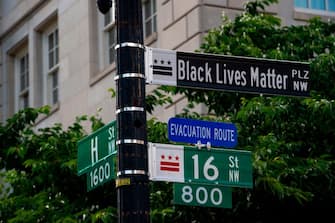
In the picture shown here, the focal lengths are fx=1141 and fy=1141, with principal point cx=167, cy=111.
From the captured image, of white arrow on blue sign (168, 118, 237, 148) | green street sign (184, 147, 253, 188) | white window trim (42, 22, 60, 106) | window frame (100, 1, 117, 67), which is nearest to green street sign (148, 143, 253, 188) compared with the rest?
green street sign (184, 147, 253, 188)

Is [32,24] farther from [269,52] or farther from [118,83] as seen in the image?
[118,83]

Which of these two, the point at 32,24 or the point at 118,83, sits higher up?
the point at 32,24

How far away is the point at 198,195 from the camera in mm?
10008

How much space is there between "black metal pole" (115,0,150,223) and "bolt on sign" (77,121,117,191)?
68cm

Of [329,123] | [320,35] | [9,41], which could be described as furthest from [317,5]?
[9,41]

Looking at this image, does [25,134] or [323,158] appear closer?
[323,158]

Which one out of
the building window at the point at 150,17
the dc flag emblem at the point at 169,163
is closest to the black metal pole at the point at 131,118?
the dc flag emblem at the point at 169,163

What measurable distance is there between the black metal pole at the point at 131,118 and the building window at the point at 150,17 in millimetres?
11566

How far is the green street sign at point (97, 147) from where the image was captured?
33.5 ft

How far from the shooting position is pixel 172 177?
9.80 m

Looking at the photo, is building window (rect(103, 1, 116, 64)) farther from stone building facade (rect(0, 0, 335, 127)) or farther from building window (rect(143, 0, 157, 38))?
building window (rect(143, 0, 157, 38))

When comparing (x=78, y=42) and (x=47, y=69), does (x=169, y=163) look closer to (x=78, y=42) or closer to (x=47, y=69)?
(x=78, y=42)

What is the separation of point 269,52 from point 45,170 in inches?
133

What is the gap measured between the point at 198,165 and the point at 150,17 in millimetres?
11748
